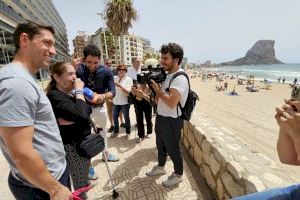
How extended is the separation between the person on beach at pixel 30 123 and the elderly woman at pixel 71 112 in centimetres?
54

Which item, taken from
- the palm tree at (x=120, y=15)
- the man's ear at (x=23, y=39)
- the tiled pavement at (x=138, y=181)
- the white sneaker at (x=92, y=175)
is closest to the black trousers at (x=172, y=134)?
the tiled pavement at (x=138, y=181)

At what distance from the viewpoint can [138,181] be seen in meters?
3.50

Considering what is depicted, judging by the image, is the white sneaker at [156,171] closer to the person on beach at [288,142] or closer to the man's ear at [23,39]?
the person on beach at [288,142]

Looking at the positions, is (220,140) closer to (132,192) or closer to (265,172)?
(265,172)

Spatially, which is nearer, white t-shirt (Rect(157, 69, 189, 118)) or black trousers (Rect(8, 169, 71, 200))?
black trousers (Rect(8, 169, 71, 200))

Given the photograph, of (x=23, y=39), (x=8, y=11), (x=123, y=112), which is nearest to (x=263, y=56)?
(x=8, y=11)

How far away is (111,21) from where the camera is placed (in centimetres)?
2094

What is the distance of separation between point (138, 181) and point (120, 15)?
65.0 ft

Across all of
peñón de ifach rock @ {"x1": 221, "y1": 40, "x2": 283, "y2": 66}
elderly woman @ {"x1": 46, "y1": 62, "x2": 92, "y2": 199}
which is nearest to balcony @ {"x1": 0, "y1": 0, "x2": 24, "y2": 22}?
elderly woman @ {"x1": 46, "y1": 62, "x2": 92, "y2": 199}

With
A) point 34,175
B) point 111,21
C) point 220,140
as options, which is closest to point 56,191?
point 34,175

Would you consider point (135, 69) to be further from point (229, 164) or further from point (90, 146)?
point (229, 164)

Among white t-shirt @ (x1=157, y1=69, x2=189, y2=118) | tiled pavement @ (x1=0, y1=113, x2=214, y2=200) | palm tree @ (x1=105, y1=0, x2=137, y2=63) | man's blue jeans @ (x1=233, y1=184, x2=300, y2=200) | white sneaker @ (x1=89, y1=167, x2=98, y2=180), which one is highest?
palm tree @ (x1=105, y1=0, x2=137, y2=63)

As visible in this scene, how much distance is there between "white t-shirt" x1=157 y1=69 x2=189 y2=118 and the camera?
2.78m

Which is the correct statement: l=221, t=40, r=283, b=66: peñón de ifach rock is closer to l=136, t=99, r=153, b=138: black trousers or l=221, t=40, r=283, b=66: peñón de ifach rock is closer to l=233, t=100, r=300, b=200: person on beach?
l=136, t=99, r=153, b=138: black trousers
